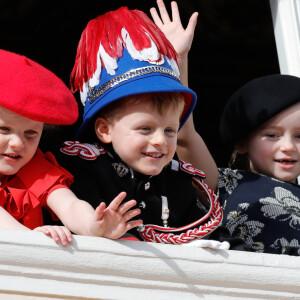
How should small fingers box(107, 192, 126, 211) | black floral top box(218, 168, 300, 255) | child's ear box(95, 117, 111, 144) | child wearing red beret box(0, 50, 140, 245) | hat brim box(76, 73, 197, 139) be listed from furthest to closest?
black floral top box(218, 168, 300, 255) < child's ear box(95, 117, 111, 144) < hat brim box(76, 73, 197, 139) < child wearing red beret box(0, 50, 140, 245) < small fingers box(107, 192, 126, 211)

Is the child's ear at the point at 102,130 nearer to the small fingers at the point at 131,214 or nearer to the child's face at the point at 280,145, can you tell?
→ the small fingers at the point at 131,214

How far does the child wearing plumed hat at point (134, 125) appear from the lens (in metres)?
1.74

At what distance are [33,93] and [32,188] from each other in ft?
0.69

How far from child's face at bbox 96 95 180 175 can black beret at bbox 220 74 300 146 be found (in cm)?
47

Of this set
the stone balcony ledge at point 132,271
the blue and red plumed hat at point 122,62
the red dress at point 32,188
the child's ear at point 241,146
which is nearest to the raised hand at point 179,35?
the blue and red plumed hat at point 122,62

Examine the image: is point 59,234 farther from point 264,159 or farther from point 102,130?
point 264,159

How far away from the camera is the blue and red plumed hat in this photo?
174 cm

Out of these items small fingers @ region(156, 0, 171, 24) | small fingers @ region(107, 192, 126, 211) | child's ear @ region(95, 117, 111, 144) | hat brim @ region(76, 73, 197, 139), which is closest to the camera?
small fingers @ region(107, 192, 126, 211)

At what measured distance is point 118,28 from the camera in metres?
1.82

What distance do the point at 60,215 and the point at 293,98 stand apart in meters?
0.90

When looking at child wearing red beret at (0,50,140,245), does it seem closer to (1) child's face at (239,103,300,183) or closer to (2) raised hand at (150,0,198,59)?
(2) raised hand at (150,0,198,59)

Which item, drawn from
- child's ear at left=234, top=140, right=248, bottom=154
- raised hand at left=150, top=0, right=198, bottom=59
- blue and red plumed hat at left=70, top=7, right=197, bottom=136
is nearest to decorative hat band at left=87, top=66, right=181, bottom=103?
blue and red plumed hat at left=70, top=7, right=197, bottom=136

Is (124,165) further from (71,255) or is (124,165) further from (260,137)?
(260,137)

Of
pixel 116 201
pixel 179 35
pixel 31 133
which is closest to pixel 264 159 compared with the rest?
pixel 179 35
